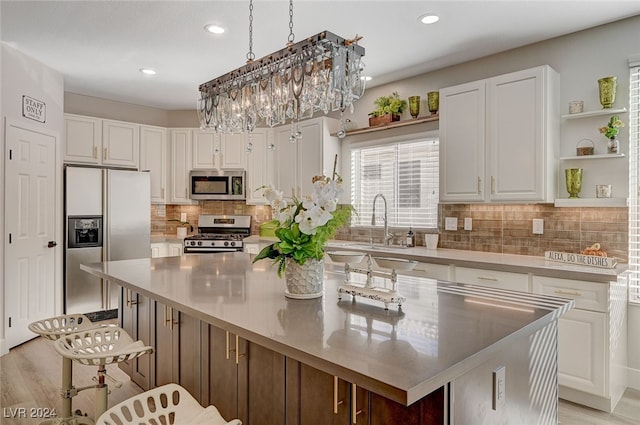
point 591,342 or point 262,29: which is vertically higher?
point 262,29

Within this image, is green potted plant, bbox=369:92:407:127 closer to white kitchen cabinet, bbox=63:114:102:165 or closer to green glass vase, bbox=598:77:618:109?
green glass vase, bbox=598:77:618:109

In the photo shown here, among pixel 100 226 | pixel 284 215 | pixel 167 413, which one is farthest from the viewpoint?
pixel 100 226

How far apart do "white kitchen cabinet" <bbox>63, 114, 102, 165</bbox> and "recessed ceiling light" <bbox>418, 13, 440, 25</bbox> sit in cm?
390

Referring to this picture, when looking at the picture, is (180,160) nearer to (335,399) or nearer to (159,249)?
(159,249)

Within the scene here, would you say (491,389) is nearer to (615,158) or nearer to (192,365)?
(192,365)

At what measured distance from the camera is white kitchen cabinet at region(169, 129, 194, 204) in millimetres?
5613

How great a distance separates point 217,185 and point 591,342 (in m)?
4.44

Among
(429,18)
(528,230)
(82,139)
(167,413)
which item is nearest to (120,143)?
(82,139)

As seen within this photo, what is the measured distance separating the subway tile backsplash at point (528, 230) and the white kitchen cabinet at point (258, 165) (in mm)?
1627

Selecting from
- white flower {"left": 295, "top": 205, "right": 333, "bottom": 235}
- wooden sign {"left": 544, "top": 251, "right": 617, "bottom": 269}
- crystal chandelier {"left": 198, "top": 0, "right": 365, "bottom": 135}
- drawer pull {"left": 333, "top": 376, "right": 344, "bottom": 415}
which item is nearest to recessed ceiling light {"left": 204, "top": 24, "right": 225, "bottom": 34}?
crystal chandelier {"left": 198, "top": 0, "right": 365, "bottom": 135}

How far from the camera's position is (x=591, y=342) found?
2639mm

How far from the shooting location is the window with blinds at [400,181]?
4.22 m

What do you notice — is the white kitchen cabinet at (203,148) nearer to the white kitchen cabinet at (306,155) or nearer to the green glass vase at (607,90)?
the white kitchen cabinet at (306,155)

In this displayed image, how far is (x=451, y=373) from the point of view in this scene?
1.01 meters
